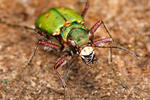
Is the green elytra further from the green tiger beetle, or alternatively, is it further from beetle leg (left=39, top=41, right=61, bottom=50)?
beetle leg (left=39, top=41, right=61, bottom=50)

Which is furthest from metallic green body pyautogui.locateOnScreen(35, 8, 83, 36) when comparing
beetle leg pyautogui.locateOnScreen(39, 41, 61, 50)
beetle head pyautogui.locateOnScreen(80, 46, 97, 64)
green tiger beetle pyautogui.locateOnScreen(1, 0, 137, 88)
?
beetle head pyautogui.locateOnScreen(80, 46, 97, 64)

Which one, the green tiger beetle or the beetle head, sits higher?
the green tiger beetle

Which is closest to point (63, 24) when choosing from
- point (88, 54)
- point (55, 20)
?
point (55, 20)

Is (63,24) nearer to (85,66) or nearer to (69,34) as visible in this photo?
(69,34)

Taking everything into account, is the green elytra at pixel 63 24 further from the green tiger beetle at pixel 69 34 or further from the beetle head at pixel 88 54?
the beetle head at pixel 88 54

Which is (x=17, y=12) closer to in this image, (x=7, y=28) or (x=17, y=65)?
(x=7, y=28)

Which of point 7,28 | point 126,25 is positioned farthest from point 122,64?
point 7,28
